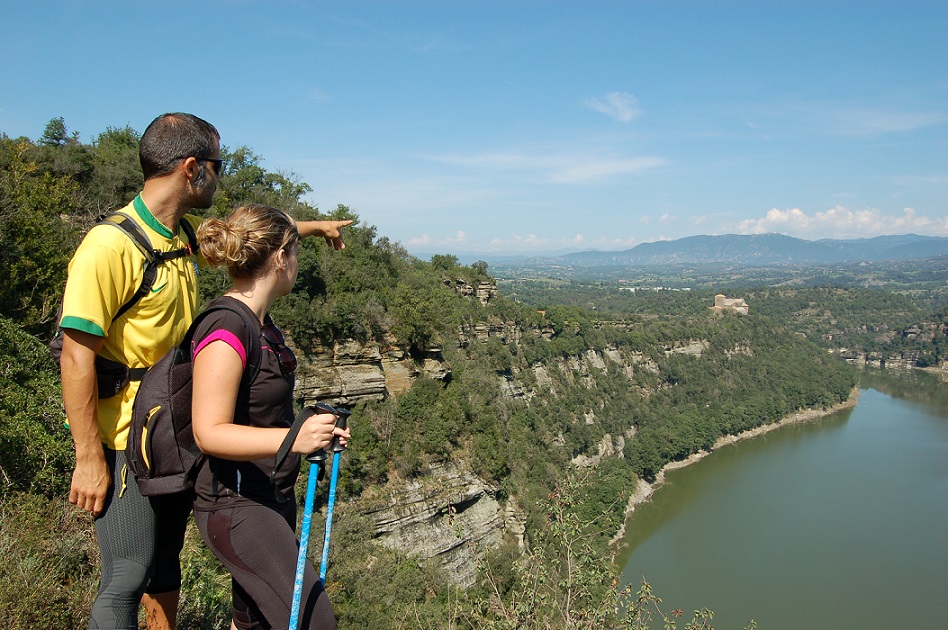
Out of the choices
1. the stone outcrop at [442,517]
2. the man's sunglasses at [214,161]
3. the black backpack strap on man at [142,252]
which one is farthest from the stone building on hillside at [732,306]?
the black backpack strap on man at [142,252]

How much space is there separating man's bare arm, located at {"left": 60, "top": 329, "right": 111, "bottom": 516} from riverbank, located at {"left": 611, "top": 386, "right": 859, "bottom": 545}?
22.2 m

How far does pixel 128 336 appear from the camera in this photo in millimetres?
1587

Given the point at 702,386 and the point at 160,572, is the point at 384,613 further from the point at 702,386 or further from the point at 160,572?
the point at 702,386

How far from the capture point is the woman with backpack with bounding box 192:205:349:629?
1.40 metres

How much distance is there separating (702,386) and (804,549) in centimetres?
2258

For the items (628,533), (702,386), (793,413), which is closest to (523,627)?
(628,533)

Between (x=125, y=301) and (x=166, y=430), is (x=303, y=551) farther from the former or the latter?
(x=125, y=301)

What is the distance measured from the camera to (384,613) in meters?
6.61

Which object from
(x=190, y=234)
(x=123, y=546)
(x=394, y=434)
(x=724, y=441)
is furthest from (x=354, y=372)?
(x=724, y=441)

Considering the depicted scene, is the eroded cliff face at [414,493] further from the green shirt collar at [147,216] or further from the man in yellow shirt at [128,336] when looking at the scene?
the green shirt collar at [147,216]

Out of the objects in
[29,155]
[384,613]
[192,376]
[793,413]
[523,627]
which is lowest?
[793,413]

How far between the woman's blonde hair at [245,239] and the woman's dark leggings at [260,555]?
26.9 inches

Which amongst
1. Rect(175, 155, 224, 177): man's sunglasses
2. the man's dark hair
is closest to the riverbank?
Rect(175, 155, 224, 177): man's sunglasses

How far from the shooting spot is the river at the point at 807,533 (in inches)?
714
